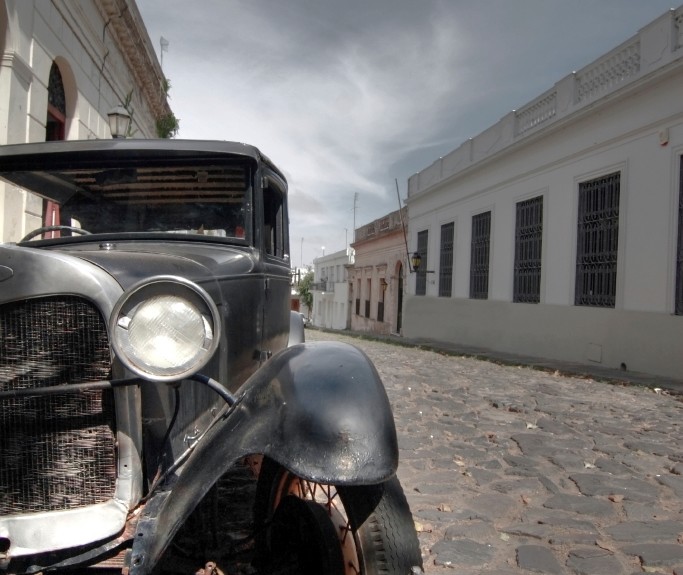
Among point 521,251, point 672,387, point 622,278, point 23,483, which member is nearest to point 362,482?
point 23,483

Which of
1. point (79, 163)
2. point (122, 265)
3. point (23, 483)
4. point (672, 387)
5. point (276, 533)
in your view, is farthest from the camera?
point (672, 387)

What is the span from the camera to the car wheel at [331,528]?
168cm

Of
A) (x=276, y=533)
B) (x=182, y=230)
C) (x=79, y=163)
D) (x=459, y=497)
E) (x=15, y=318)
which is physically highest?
(x=79, y=163)

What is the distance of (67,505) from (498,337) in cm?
1309

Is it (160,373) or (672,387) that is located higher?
(160,373)

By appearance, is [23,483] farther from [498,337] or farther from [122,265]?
[498,337]

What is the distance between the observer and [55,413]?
1667 mm

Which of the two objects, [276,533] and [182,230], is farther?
[182,230]

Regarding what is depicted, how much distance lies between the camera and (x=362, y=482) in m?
1.55

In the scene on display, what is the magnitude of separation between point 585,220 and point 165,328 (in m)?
10.9

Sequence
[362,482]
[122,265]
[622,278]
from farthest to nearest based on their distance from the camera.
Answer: [622,278] → [122,265] → [362,482]

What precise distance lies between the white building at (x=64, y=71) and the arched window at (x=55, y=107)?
0.05 feet

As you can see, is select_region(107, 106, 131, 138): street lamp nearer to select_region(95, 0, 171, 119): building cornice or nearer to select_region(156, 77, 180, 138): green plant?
select_region(95, 0, 171, 119): building cornice

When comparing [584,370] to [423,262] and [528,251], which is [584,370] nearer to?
[528,251]
